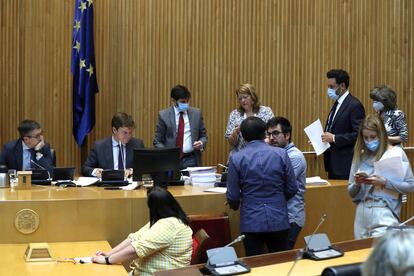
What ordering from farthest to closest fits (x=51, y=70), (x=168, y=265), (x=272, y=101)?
1. (x=272, y=101)
2. (x=51, y=70)
3. (x=168, y=265)

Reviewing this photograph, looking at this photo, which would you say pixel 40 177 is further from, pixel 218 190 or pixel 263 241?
pixel 263 241

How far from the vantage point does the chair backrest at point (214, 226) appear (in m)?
5.57

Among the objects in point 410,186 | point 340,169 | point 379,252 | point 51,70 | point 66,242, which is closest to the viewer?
point 379,252

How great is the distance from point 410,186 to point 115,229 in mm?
2248

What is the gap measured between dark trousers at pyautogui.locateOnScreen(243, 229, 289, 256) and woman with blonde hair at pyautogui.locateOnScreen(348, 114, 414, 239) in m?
0.56

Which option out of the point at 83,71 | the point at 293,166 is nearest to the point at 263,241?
the point at 293,166

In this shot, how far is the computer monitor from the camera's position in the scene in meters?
5.85

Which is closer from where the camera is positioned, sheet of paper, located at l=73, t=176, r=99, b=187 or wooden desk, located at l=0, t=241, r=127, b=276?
wooden desk, located at l=0, t=241, r=127, b=276

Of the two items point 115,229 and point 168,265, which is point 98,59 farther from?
point 168,265

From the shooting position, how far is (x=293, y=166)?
555 cm

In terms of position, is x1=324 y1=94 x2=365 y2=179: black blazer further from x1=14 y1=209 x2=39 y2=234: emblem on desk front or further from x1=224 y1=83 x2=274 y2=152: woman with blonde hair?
x1=14 y1=209 x2=39 y2=234: emblem on desk front

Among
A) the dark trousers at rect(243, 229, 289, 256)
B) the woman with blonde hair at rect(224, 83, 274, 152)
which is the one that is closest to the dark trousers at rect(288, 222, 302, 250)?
the dark trousers at rect(243, 229, 289, 256)

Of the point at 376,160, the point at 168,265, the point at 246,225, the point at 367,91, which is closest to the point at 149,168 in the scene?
the point at 246,225

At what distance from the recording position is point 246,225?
504cm
